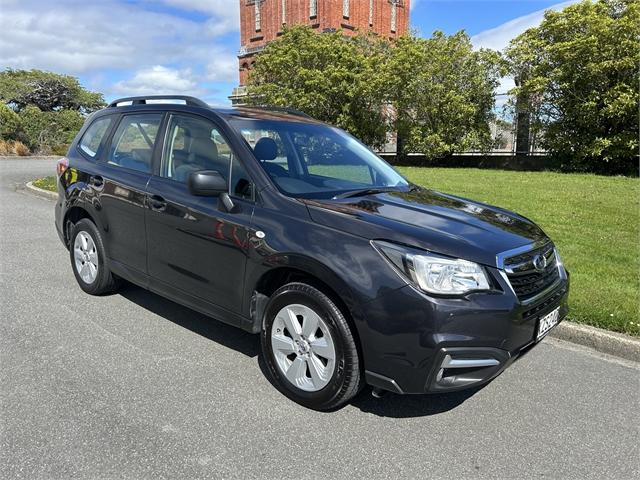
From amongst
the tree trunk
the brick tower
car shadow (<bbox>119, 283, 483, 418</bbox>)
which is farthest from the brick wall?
car shadow (<bbox>119, 283, 483, 418</bbox>)

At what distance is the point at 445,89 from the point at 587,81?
6.21 m

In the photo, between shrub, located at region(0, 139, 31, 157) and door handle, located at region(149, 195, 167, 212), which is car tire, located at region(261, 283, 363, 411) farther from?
shrub, located at region(0, 139, 31, 157)

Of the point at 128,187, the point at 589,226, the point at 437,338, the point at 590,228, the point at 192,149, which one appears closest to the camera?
the point at 437,338

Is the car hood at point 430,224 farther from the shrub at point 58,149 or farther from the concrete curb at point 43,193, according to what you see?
the shrub at point 58,149

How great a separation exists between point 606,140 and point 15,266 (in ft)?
60.3

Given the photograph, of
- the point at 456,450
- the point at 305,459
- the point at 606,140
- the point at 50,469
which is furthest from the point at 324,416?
the point at 606,140

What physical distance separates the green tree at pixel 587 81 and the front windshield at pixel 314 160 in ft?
54.4

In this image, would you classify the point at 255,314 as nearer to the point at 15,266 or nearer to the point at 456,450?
the point at 456,450

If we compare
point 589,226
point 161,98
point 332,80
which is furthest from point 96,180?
point 332,80

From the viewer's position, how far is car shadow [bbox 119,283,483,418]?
3230 millimetres

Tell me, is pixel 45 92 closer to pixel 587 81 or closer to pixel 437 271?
pixel 587 81

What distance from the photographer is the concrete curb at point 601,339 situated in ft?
13.2

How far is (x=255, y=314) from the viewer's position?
135 inches

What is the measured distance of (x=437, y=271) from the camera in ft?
8.93
